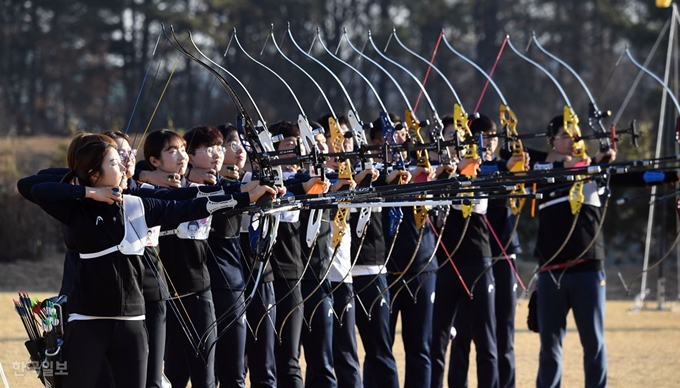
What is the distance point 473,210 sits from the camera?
6.51 meters

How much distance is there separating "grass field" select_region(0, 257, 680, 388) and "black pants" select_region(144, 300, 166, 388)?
1713 mm

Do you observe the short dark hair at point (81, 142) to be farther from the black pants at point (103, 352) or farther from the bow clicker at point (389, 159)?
the bow clicker at point (389, 159)

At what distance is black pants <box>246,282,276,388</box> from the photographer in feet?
17.3

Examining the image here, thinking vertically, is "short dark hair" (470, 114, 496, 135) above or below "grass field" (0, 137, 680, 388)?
above

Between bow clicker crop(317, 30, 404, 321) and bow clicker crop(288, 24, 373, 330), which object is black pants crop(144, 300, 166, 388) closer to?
bow clicker crop(288, 24, 373, 330)

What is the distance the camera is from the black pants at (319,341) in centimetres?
548

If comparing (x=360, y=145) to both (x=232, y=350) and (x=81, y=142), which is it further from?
(x=81, y=142)

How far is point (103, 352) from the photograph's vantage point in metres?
4.22

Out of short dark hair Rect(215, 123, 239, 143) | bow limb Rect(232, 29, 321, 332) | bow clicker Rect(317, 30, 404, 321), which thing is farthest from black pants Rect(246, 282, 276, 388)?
short dark hair Rect(215, 123, 239, 143)

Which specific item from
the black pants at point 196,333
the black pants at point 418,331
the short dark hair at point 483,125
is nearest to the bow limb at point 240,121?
the black pants at point 196,333

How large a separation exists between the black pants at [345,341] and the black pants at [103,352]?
1.56 meters

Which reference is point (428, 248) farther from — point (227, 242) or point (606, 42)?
point (606, 42)

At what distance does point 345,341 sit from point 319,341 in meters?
0.20

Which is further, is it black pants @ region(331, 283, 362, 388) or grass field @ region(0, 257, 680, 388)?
grass field @ region(0, 257, 680, 388)
